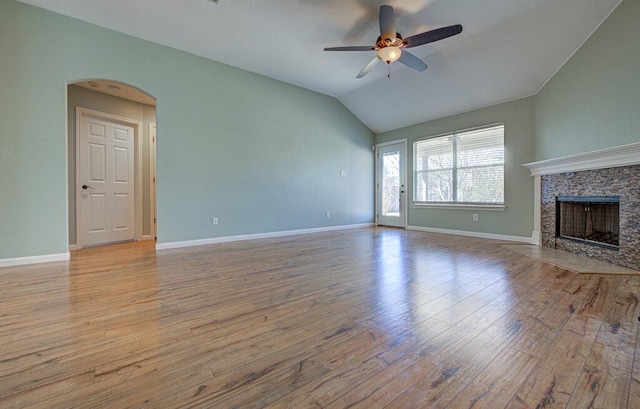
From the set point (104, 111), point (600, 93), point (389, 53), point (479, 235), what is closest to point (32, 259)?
point (104, 111)

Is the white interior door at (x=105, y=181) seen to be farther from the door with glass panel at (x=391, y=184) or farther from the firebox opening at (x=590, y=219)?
the firebox opening at (x=590, y=219)

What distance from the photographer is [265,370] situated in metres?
1.20

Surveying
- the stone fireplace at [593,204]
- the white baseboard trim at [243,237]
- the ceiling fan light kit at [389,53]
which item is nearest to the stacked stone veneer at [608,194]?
the stone fireplace at [593,204]

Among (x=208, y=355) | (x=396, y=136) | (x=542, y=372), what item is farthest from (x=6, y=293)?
(x=396, y=136)

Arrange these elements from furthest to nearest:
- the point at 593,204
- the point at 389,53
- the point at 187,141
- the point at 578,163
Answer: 1. the point at 187,141
2. the point at 593,204
3. the point at 578,163
4. the point at 389,53

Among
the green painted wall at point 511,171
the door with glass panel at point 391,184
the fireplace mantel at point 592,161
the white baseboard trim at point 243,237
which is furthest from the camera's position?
the door with glass panel at point 391,184

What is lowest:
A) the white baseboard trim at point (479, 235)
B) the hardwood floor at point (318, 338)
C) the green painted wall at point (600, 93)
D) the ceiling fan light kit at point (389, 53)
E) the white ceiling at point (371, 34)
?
the hardwood floor at point (318, 338)

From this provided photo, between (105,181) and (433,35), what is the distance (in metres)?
5.22

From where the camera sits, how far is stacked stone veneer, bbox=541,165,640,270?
2.75m

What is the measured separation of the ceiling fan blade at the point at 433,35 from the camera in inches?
108

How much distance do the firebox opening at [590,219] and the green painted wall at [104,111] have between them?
672cm

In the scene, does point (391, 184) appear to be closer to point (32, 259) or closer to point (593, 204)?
point (593, 204)

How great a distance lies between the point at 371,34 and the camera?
11.8 ft

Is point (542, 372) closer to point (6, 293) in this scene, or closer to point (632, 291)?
point (632, 291)
